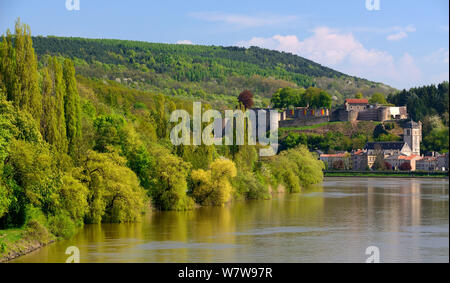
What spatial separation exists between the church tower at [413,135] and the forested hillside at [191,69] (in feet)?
118

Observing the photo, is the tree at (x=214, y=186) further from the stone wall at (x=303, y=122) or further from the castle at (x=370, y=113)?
the stone wall at (x=303, y=122)

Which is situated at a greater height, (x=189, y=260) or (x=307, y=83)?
(x=307, y=83)

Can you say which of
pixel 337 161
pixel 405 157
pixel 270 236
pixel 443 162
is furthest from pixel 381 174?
pixel 270 236

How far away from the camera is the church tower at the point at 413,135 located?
99037 millimetres

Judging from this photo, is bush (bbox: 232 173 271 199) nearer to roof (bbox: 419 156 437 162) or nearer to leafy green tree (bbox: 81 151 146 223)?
leafy green tree (bbox: 81 151 146 223)

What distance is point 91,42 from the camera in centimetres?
15625

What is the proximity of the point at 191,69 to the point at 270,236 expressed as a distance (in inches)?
5650

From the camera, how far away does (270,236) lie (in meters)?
26.8

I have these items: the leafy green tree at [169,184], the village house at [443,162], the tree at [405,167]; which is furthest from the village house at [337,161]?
the leafy green tree at [169,184]

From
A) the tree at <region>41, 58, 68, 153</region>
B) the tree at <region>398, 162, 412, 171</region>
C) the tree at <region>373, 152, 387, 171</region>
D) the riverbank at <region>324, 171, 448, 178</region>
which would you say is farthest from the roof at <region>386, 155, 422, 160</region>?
the tree at <region>41, 58, 68, 153</region>

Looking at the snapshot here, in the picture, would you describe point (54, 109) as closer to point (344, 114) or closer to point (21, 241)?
point (21, 241)

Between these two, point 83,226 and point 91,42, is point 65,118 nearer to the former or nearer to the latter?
point 83,226
